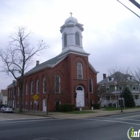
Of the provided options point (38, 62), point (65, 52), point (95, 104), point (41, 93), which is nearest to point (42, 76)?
point (41, 93)

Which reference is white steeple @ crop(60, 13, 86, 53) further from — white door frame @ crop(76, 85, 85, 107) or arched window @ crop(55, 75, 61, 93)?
white door frame @ crop(76, 85, 85, 107)

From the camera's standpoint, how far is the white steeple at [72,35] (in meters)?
35.8

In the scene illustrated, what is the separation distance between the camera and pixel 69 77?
33844 mm

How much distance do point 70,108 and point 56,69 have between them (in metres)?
7.68

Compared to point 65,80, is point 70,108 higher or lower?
lower

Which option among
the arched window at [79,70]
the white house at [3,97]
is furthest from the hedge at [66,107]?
the white house at [3,97]

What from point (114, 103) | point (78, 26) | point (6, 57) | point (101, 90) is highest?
point (78, 26)

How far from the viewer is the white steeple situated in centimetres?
3578

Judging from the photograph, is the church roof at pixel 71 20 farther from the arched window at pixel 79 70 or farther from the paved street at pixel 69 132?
the paved street at pixel 69 132

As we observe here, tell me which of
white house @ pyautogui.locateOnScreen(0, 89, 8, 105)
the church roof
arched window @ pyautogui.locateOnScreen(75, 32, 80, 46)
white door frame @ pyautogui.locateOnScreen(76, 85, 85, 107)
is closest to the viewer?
white door frame @ pyautogui.locateOnScreen(76, 85, 85, 107)

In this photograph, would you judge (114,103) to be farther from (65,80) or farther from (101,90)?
(65,80)

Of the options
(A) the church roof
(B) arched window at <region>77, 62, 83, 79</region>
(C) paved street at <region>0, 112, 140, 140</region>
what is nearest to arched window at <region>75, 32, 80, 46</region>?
(A) the church roof

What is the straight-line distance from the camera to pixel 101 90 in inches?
1550

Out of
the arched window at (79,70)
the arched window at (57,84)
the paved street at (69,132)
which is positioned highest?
the arched window at (79,70)
